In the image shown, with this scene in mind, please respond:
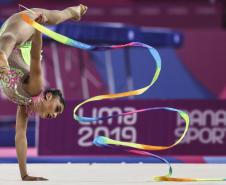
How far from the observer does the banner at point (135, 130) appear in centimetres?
805

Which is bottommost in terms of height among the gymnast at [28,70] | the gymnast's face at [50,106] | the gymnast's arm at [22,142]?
the gymnast's arm at [22,142]

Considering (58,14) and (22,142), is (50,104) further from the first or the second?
(58,14)

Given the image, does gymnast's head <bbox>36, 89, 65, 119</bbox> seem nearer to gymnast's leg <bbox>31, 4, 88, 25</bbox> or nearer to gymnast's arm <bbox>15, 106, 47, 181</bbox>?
gymnast's arm <bbox>15, 106, 47, 181</bbox>

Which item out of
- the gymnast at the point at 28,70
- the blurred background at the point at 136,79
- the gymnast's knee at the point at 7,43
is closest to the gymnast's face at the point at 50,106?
the gymnast at the point at 28,70

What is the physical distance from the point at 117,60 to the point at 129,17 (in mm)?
1174

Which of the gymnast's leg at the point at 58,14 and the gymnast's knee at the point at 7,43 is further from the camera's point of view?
the gymnast's leg at the point at 58,14

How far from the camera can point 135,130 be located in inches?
319
